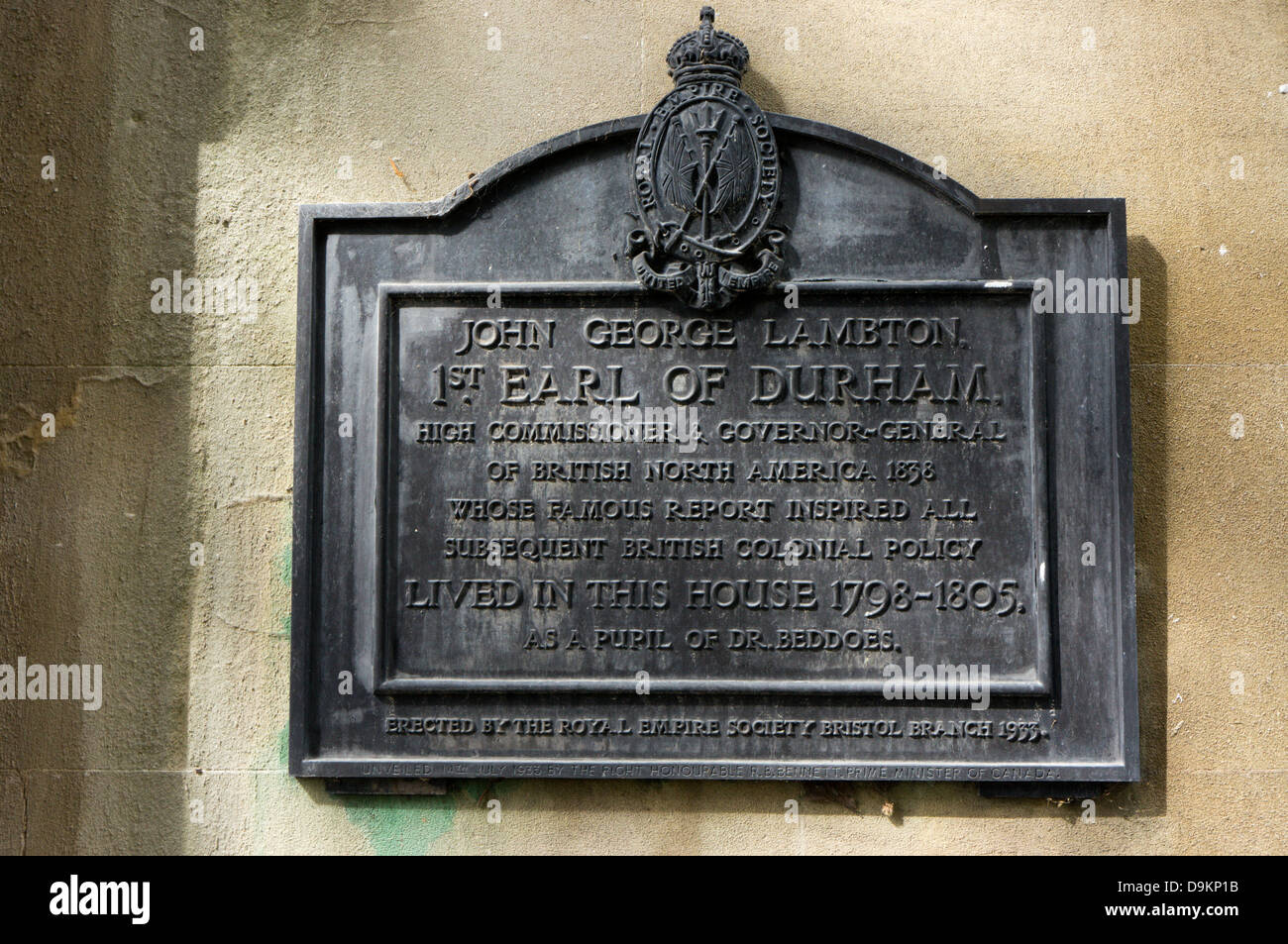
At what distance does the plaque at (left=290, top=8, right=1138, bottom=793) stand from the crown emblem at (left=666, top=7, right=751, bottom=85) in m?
0.01

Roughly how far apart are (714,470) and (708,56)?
4.86 feet

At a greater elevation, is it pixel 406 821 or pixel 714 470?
pixel 714 470

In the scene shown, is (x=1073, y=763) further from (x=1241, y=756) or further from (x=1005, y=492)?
(x=1005, y=492)

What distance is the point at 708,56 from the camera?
334 centimetres

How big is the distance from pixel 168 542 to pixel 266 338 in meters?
0.85

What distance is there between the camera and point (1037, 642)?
10.6 ft

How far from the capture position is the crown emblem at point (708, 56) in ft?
11.0

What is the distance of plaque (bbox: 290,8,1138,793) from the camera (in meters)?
3.26
